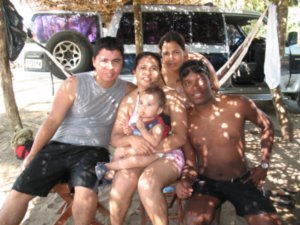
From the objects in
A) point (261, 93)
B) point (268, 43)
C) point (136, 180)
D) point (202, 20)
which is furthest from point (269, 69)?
point (136, 180)

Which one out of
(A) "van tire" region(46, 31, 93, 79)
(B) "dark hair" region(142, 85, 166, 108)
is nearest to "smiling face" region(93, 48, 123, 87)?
(B) "dark hair" region(142, 85, 166, 108)

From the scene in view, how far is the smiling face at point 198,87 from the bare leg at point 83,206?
0.91 metres

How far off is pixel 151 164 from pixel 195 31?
13.7 ft

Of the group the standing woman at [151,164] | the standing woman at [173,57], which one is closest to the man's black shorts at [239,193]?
the standing woman at [151,164]

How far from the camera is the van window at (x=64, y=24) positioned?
6.20 metres

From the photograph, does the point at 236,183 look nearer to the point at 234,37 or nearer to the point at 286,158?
the point at 286,158

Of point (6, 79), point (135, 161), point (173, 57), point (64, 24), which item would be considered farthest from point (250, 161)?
point (64, 24)

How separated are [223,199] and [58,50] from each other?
434 cm

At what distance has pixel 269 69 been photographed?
4230 mm

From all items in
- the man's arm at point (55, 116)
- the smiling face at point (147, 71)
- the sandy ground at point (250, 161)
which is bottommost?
the sandy ground at point (250, 161)

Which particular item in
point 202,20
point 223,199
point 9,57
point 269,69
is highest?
point 202,20

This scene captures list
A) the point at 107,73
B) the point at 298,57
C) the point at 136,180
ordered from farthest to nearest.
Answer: the point at 298,57
the point at 107,73
the point at 136,180

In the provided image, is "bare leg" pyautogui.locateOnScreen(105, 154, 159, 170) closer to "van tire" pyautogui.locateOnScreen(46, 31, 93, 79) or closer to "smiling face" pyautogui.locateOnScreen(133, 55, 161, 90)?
"smiling face" pyautogui.locateOnScreen(133, 55, 161, 90)

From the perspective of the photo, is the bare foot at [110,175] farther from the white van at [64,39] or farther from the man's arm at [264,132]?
the white van at [64,39]
